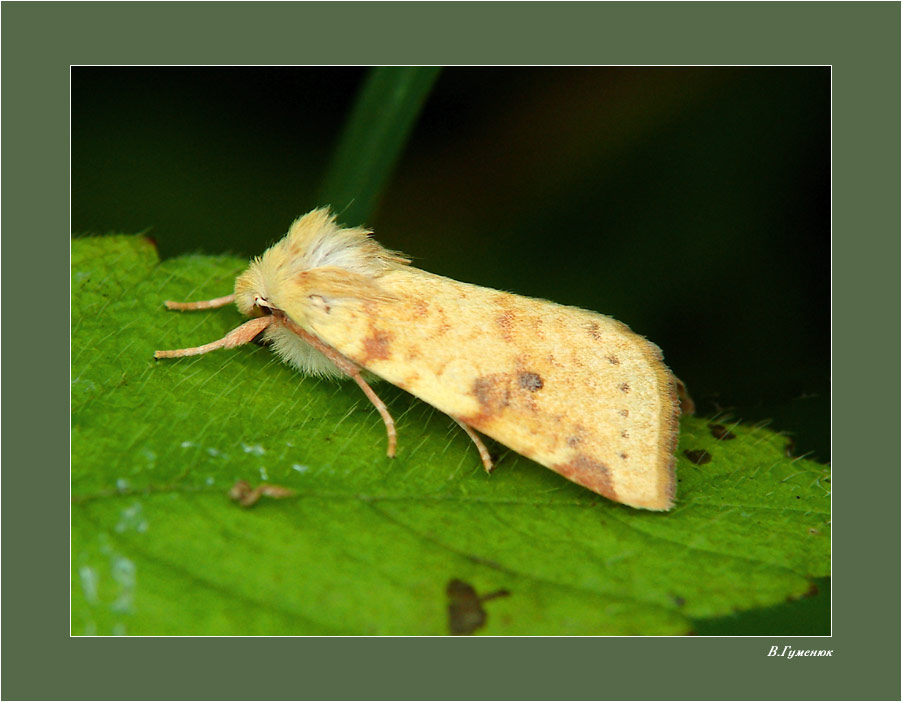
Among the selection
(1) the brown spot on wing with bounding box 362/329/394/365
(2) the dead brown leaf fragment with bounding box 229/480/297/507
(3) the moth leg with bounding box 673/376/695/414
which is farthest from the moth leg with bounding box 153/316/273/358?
(3) the moth leg with bounding box 673/376/695/414

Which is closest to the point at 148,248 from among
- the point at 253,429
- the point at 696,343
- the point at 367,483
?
the point at 253,429

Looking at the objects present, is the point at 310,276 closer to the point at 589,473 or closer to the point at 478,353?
the point at 478,353

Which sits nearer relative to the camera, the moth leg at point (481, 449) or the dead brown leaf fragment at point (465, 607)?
the dead brown leaf fragment at point (465, 607)

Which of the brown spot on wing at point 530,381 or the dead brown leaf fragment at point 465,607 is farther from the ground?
the brown spot on wing at point 530,381

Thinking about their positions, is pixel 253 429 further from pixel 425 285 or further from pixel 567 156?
pixel 567 156

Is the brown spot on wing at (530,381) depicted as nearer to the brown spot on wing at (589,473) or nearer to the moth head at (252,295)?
the brown spot on wing at (589,473)

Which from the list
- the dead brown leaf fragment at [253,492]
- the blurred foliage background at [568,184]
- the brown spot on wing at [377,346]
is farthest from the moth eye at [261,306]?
the blurred foliage background at [568,184]

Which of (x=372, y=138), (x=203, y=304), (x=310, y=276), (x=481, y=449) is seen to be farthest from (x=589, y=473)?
(x=372, y=138)
